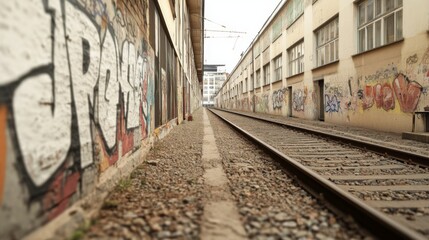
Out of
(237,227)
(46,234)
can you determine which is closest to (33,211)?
(46,234)

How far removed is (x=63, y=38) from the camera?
7.93 feet

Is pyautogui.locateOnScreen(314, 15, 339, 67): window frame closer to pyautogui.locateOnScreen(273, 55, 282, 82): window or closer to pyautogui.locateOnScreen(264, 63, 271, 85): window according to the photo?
pyautogui.locateOnScreen(273, 55, 282, 82): window

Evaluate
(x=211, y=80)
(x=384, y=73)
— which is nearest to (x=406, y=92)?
(x=384, y=73)

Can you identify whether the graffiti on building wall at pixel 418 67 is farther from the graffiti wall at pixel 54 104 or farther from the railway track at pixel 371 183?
the graffiti wall at pixel 54 104

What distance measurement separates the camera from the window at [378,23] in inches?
408

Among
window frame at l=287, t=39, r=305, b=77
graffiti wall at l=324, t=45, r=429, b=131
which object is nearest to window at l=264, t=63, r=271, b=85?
window frame at l=287, t=39, r=305, b=77

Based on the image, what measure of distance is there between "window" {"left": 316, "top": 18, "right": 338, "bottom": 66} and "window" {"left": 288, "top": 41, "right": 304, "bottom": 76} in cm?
237

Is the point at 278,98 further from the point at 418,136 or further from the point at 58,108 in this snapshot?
the point at 58,108

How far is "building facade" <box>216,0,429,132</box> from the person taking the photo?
9.33 meters

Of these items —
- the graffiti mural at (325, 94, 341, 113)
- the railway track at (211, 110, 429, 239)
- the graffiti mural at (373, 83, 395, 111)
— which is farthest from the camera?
the graffiti mural at (325, 94, 341, 113)

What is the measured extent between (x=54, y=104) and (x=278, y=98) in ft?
77.7

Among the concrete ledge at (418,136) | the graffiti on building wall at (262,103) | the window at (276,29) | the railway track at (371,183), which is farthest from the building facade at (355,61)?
the graffiti on building wall at (262,103)

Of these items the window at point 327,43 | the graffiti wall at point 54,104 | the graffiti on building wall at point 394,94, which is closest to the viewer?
the graffiti wall at point 54,104

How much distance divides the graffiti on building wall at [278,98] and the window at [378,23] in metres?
10.6
